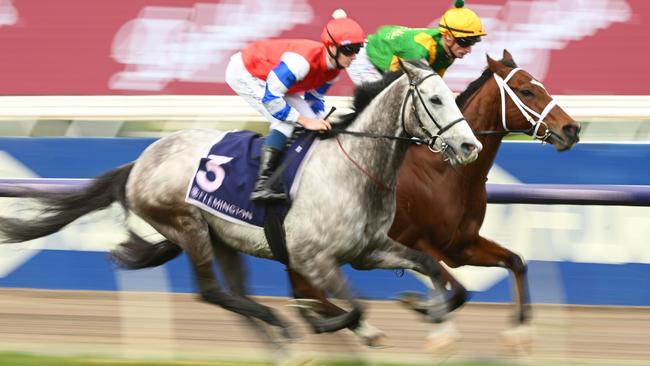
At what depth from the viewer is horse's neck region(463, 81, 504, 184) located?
18.9 feet

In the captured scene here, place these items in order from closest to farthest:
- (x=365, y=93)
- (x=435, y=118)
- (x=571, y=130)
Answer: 1. (x=435, y=118)
2. (x=365, y=93)
3. (x=571, y=130)

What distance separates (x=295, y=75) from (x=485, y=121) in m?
1.10

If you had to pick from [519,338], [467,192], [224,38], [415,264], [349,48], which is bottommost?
[224,38]

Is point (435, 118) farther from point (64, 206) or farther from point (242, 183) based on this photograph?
point (64, 206)

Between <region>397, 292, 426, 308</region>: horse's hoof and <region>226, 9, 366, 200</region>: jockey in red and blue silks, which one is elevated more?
<region>226, 9, 366, 200</region>: jockey in red and blue silks

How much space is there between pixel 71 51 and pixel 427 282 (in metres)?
3.13

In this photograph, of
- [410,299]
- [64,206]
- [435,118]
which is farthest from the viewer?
[64,206]

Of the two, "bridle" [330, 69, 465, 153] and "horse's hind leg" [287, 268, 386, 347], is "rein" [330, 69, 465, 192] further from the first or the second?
"horse's hind leg" [287, 268, 386, 347]

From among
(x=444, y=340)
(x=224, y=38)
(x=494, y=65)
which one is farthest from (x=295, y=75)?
(x=224, y=38)

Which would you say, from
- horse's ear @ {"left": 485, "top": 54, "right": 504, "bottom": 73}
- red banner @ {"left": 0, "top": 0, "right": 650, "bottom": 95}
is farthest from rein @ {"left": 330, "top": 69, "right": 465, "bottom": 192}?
red banner @ {"left": 0, "top": 0, "right": 650, "bottom": 95}

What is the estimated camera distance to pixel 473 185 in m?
5.75

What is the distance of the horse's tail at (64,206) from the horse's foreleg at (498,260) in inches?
61.4

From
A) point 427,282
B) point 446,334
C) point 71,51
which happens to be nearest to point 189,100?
point 71,51

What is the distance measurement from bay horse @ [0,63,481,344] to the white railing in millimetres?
2257
